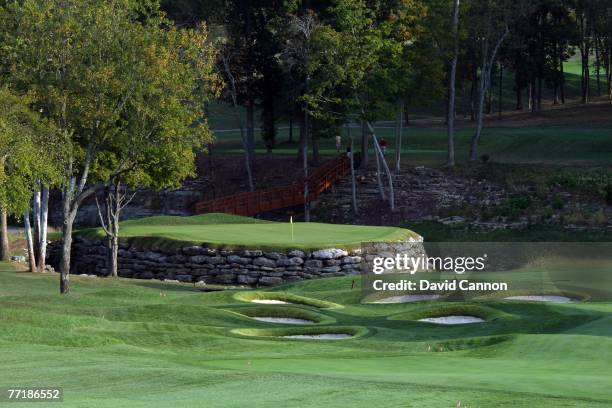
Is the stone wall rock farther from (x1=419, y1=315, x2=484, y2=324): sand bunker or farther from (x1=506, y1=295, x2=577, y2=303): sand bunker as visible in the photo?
(x1=419, y1=315, x2=484, y2=324): sand bunker

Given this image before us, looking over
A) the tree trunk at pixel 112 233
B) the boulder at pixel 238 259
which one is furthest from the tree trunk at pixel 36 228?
the boulder at pixel 238 259

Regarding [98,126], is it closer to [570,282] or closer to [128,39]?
[128,39]

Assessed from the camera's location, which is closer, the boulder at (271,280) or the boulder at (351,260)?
the boulder at (351,260)

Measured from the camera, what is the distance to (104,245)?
151 feet

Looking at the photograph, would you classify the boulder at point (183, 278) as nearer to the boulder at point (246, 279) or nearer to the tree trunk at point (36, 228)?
the boulder at point (246, 279)

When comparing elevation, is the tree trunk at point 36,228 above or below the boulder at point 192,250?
above

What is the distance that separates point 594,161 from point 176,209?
24341mm

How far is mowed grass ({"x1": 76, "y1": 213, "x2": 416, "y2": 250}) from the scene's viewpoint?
42562 mm

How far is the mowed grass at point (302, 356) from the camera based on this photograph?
505 inches

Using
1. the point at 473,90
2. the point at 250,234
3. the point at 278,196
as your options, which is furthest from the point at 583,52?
the point at 250,234

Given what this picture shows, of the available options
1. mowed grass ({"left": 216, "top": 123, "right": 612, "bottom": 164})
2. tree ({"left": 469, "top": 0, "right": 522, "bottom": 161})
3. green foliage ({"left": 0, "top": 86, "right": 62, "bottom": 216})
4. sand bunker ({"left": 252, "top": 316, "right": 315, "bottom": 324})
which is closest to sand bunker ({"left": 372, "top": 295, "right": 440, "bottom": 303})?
sand bunker ({"left": 252, "top": 316, "right": 315, "bottom": 324})

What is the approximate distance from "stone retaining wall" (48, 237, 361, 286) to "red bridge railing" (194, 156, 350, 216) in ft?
46.0

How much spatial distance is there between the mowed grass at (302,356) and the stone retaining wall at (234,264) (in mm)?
12553

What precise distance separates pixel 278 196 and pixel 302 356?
4193 centimetres
